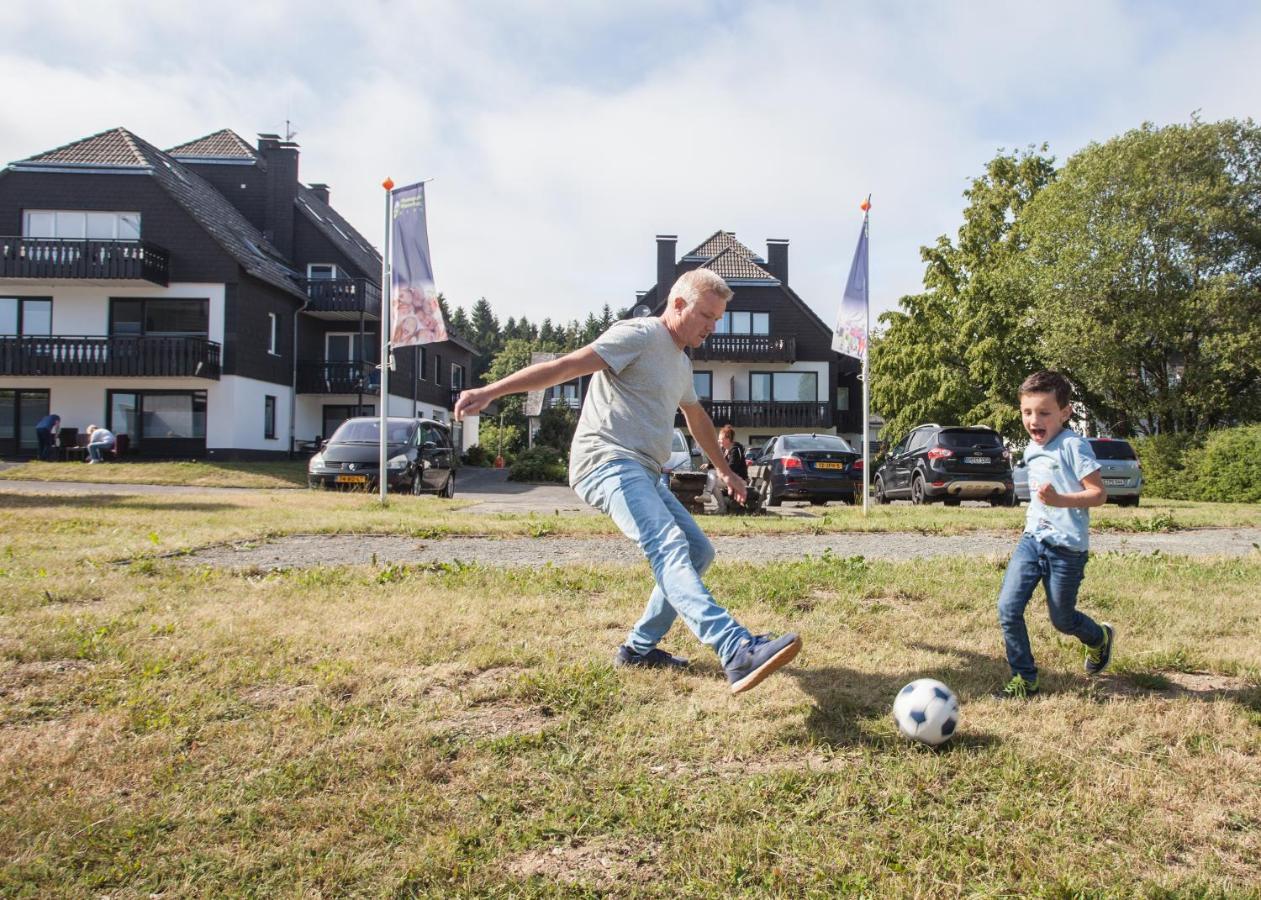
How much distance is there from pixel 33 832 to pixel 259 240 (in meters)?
35.6

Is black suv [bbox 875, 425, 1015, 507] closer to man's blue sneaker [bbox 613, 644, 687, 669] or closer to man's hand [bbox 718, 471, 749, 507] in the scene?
man's hand [bbox 718, 471, 749, 507]

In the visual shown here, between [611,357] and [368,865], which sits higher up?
[611,357]

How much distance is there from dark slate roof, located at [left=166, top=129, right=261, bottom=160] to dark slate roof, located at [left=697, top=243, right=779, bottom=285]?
20.4 metres

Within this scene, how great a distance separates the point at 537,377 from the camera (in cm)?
397

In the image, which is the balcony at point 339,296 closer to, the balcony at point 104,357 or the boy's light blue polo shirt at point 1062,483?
the balcony at point 104,357

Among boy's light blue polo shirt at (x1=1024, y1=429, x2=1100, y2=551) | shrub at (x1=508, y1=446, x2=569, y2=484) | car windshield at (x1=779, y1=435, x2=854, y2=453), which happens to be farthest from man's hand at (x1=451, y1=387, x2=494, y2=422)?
shrub at (x1=508, y1=446, x2=569, y2=484)

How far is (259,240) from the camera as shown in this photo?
34.9 metres

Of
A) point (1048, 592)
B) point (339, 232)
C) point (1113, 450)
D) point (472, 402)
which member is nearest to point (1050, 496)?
point (1048, 592)

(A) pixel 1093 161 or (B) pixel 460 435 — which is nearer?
(A) pixel 1093 161

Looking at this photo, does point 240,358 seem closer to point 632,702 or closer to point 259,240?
point 259,240

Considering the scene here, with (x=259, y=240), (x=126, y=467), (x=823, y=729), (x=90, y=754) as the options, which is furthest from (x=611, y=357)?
(x=259, y=240)

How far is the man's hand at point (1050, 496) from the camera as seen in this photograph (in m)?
4.00

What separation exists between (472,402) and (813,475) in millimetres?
14714

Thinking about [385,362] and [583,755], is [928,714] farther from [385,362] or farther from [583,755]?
[385,362]
